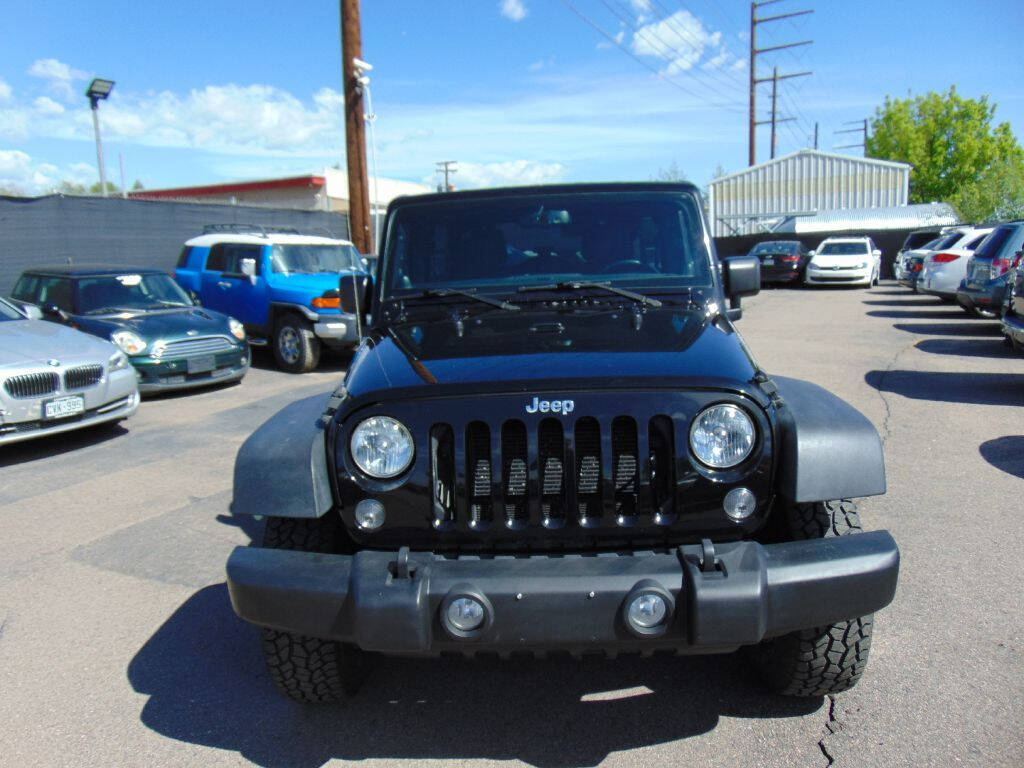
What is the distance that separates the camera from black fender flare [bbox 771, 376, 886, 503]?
2621 mm

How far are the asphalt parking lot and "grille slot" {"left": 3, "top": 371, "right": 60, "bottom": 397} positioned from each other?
3.78ft

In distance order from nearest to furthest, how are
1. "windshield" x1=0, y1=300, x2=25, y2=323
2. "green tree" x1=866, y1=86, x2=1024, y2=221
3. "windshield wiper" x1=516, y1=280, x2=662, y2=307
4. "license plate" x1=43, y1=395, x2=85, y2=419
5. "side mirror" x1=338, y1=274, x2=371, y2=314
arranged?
1. "windshield wiper" x1=516, y1=280, x2=662, y2=307
2. "side mirror" x1=338, y1=274, x2=371, y2=314
3. "license plate" x1=43, y1=395, x2=85, y2=419
4. "windshield" x1=0, y1=300, x2=25, y2=323
5. "green tree" x1=866, y1=86, x2=1024, y2=221

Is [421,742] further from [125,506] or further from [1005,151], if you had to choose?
[1005,151]

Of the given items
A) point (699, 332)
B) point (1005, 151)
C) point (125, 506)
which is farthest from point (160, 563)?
point (1005, 151)

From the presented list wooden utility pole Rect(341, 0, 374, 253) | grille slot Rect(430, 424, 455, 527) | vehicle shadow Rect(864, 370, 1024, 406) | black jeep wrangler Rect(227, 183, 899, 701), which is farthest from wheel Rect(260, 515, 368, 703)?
wooden utility pole Rect(341, 0, 374, 253)

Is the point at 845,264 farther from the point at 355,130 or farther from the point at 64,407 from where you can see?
the point at 64,407

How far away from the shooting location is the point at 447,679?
3309 mm

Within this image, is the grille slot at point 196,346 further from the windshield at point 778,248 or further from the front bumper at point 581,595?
the windshield at point 778,248

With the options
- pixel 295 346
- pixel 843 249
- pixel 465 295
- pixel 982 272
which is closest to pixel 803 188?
pixel 843 249

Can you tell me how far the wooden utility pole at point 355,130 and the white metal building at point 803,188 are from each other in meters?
31.0

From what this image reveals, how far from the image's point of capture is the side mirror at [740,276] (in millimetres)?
4078

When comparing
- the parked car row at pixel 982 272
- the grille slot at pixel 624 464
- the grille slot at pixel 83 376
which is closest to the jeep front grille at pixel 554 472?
the grille slot at pixel 624 464

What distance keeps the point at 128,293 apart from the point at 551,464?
30.5 ft

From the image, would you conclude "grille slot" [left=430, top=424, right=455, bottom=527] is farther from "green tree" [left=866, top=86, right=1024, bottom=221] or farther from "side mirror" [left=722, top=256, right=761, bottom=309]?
"green tree" [left=866, top=86, right=1024, bottom=221]
